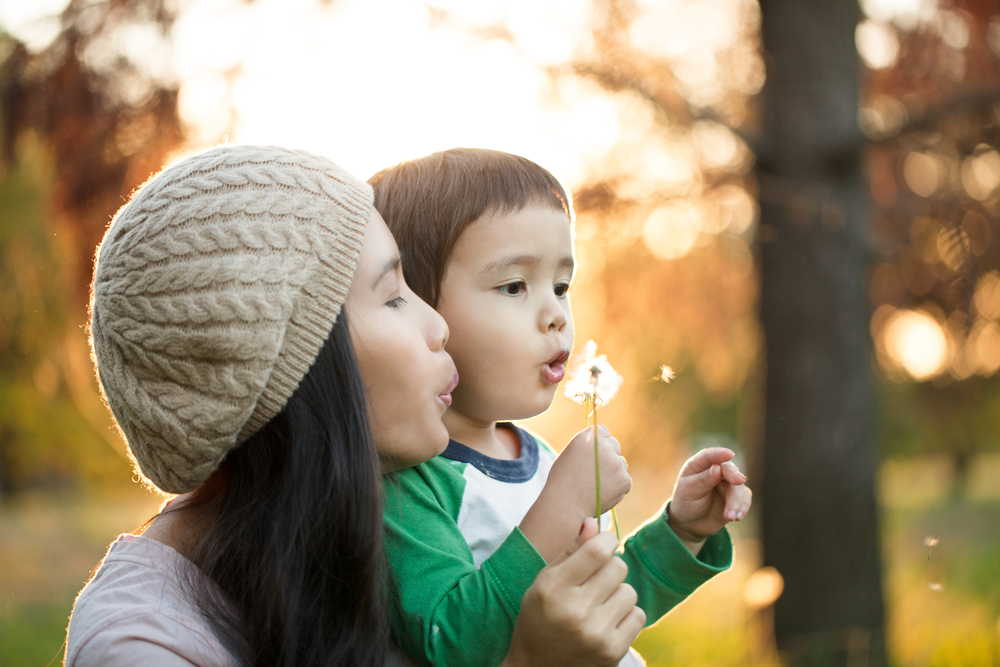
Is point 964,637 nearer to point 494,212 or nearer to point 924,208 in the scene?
point 924,208

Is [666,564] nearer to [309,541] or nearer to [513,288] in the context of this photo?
[513,288]

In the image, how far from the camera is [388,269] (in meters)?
1.50

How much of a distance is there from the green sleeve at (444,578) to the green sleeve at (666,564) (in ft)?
1.73

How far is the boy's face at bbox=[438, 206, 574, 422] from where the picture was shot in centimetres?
165

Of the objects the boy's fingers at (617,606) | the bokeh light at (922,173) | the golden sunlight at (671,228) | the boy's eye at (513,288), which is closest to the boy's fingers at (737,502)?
the boy's fingers at (617,606)

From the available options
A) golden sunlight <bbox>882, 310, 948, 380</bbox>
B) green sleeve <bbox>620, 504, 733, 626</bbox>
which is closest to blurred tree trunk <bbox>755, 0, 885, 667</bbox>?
golden sunlight <bbox>882, 310, 948, 380</bbox>

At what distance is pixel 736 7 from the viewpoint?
4480 mm

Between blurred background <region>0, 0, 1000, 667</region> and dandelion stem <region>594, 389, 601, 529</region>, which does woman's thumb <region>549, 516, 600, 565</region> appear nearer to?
dandelion stem <region>594, 389, 601, 529</region>

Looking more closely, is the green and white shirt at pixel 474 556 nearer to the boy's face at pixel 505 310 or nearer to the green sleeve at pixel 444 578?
the green sleeve at pixel 444 578

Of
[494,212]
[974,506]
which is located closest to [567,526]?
[494,212]

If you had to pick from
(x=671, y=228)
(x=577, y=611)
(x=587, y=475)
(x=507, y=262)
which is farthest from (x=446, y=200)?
(x=671, y=228)

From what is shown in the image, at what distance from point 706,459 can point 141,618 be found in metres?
1.17

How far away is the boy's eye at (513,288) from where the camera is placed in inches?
66.0

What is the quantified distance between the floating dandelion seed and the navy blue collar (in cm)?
34
